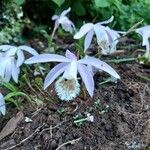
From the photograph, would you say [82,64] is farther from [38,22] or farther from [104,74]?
[38,22]

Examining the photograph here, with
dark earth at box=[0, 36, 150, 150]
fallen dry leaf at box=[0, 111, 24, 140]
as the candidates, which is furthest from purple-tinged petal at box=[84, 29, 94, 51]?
fallen dry leaf at box=[0, 111, 24, 140]

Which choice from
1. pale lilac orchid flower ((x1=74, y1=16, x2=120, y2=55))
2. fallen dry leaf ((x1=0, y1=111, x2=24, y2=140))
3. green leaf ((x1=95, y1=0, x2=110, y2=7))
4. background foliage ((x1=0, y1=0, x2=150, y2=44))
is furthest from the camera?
background foliage ((x1=0, y1=0, x2=150, y2=44))

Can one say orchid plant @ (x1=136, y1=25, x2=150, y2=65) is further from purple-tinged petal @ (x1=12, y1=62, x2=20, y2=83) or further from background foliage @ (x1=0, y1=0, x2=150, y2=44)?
purple-tinged petal @ (x1=12, y1=62, x2=20, y2=83)

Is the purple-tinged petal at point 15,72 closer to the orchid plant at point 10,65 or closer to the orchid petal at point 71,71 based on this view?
the orchid plant at point 10,65

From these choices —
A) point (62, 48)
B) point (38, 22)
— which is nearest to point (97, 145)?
point (62, 48)

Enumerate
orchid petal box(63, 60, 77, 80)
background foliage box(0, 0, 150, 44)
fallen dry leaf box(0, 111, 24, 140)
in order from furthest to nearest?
background foliage box(0, 0, 150, 44) → fallen dry leaf box(0, 111, 24, 140) → orchid petal box(63, 60, 77, 80)

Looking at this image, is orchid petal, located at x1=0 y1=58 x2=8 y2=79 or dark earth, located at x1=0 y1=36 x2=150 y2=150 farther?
orchid petal, located at x1=0 y1=58 x2=8 y2=79

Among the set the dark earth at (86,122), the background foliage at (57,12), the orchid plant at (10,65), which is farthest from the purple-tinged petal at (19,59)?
the background foliage at (57,12)
